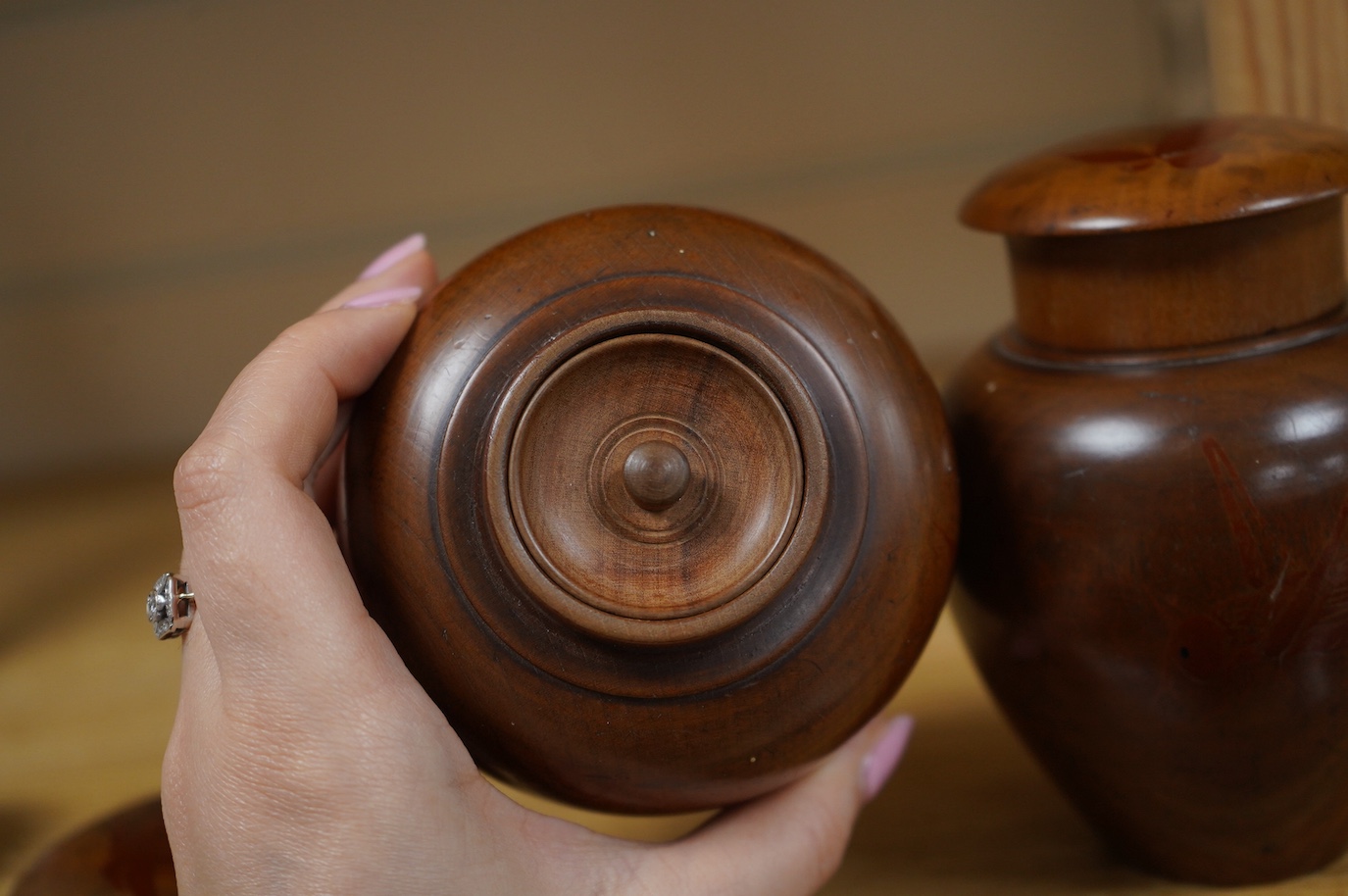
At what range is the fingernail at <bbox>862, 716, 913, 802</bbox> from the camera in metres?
0.73

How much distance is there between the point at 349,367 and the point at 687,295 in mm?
180

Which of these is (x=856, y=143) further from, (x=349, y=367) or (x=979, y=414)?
(x=349, y=367)

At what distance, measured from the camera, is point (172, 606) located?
635 millimetres

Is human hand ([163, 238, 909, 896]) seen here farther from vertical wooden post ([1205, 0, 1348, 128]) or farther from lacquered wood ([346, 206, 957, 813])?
vertical wooden post ([1205, 0, 1348, 128])

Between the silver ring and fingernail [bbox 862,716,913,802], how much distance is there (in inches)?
15.6

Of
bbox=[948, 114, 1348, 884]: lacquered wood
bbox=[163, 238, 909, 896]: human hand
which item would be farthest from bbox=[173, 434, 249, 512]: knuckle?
bbox=[948, 114, 1348, 884]: lacquered wood

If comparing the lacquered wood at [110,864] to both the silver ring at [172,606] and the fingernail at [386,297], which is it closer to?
the silver ring at [172,606]

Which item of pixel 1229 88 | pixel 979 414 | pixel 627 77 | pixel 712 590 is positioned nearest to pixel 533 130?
pixel 627 77

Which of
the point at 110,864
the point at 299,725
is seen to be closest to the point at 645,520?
the point at 299,725

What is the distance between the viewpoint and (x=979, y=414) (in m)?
0.69

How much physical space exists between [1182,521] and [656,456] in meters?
0.27

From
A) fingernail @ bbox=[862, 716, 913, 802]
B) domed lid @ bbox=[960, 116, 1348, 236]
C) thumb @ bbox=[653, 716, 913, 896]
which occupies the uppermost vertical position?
domed lid @ bbox=[960, 116, 1348, 236]

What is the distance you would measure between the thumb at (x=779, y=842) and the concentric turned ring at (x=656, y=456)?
16 centimetres

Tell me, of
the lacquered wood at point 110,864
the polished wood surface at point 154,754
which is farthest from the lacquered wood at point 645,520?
the lacquered wood at point 110,864
